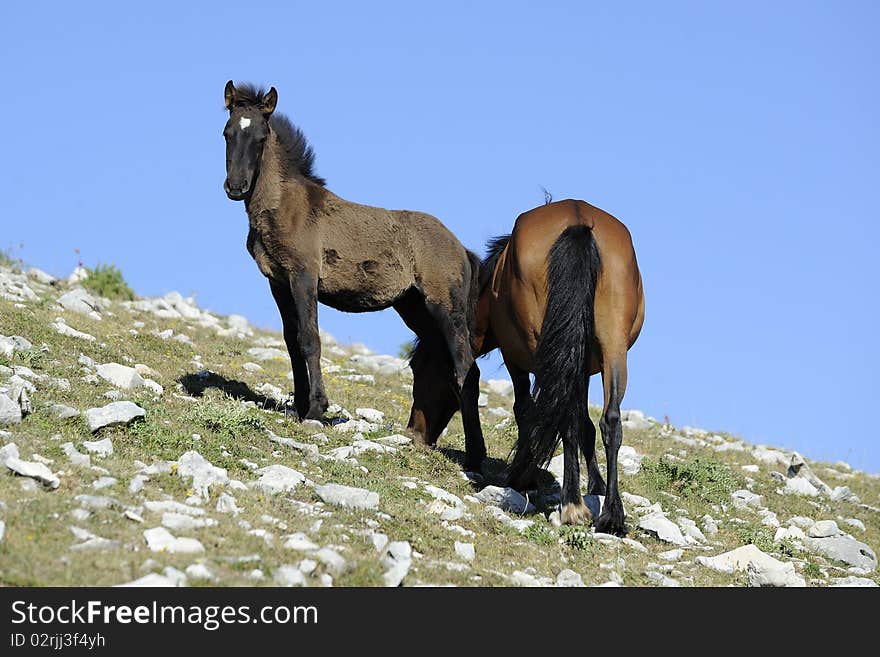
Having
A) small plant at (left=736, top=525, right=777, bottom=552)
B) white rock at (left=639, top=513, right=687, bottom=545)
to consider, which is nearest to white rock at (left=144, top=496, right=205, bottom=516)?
white rock at (left=639, top=513, right=687, bottom=545)

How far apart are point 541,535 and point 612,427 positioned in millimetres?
1129

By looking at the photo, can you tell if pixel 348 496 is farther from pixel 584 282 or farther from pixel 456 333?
pixel 456 333

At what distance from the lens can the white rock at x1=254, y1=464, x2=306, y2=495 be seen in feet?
25.6

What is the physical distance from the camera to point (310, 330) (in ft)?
35.7

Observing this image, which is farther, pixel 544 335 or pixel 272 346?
pixel 272 346

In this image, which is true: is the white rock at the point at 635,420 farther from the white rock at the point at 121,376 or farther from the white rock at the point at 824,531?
the white rock at the point at 121,376

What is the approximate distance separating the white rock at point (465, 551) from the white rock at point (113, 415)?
10.4ft

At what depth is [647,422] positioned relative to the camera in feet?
54.5
